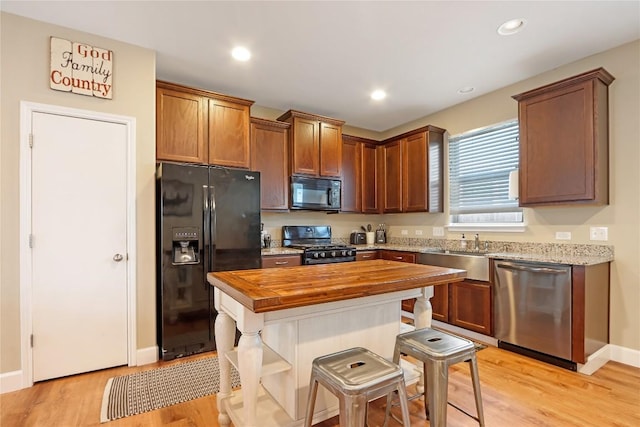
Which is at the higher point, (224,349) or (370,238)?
(370,238)

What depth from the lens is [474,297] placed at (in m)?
3.22

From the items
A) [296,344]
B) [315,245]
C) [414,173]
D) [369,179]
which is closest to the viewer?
[296,344]

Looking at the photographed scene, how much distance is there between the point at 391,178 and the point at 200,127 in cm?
275

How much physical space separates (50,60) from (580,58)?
4.58m

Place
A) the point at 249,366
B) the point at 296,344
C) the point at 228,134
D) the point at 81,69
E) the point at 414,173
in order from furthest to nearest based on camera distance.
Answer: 1. the point at 414,173
2. the point at 228,134
3. the point at 81,69
4. the point at 296,344
5. the point at 249,366

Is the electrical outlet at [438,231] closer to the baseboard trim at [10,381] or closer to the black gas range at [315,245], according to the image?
the black gas range at [315,245]

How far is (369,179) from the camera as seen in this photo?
486cm

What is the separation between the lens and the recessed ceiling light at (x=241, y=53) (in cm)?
280

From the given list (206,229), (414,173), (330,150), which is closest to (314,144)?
(330,150)

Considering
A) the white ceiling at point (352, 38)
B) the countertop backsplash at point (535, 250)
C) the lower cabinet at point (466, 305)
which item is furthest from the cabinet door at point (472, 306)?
the white ceiling at point (352, 38)

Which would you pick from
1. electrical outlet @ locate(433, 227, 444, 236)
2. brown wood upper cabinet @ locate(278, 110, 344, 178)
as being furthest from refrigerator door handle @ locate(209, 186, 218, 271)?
electrical outlet @ locate(433, 227, 444, 236)

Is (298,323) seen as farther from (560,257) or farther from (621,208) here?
(621,208)

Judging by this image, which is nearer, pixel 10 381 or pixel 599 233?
pixel 10 381

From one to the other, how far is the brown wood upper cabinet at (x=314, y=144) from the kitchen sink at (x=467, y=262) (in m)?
1.67
